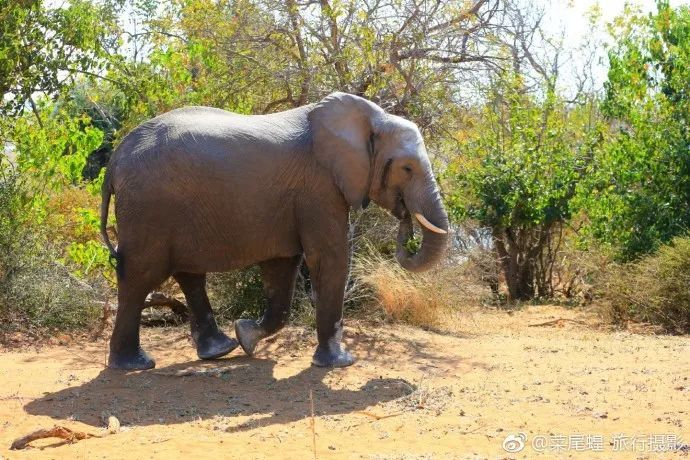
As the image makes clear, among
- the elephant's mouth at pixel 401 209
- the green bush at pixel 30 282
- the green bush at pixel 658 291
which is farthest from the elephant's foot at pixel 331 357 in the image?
the green bush at pixel 658 291

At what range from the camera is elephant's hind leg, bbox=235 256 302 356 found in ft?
27.1

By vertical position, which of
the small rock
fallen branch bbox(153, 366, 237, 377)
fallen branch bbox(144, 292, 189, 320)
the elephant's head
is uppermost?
the elephant's head

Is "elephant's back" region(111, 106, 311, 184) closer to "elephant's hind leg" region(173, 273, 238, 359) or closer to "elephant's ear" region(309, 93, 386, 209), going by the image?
"elephant's ear" region(309, 93, 386, 209)

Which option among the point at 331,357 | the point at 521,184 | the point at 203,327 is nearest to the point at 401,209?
the point at 331,357

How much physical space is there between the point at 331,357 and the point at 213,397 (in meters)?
1.22

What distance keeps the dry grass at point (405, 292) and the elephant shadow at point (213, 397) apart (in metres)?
2.49

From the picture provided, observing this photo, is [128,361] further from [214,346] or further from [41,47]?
[41,47]

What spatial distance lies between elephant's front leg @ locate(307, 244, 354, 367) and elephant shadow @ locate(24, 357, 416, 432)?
17cm

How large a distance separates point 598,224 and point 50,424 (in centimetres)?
872

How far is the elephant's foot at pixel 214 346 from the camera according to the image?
826cm

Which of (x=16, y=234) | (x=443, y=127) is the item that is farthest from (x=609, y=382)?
(x=16, y=234)

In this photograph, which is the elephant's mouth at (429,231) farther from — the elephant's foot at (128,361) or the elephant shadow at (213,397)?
the elephant's foot at (128,361)

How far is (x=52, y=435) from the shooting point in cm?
569

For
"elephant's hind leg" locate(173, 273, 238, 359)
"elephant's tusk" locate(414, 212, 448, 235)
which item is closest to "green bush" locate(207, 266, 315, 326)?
"elephant's hind leg" locate(173, 273, 238, 359)
